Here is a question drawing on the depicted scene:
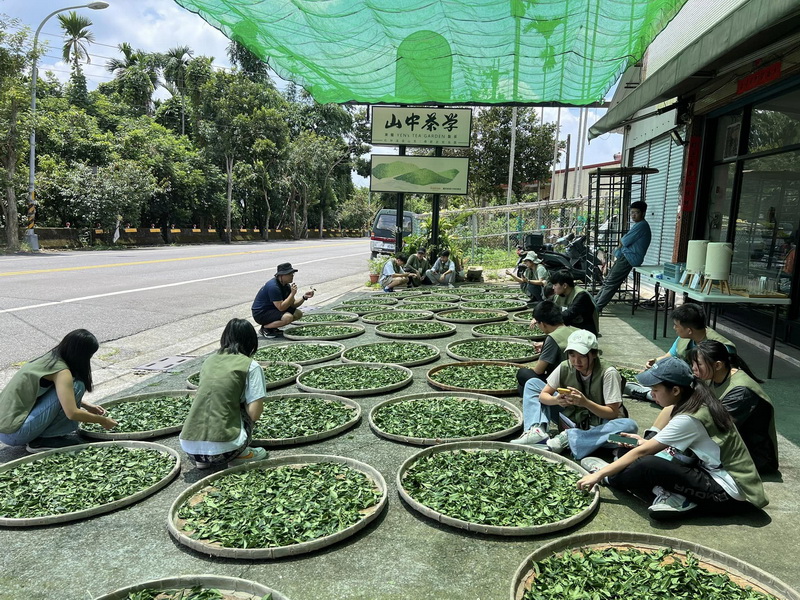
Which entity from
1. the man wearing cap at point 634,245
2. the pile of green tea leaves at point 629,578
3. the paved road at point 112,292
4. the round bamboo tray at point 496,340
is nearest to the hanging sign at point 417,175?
the paved road at point 112,292

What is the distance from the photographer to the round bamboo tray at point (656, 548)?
87.4 inches

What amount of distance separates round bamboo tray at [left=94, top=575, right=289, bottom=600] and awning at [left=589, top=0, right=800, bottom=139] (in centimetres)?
417

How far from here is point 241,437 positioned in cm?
343

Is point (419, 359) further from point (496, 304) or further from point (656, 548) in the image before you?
point (496, 304)

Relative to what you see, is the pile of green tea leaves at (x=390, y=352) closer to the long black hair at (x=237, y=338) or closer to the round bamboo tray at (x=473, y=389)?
the round bamboo tray at (x=473, y=389)

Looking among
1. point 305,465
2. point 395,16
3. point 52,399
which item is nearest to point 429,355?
point 305,465

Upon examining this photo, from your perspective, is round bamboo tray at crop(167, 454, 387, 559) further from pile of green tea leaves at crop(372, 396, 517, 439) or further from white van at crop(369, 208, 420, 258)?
white van at crop(369, 208, 420, 258)

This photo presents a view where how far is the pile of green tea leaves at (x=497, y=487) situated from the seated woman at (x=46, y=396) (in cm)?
228

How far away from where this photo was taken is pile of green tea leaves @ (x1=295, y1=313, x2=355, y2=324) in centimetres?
807

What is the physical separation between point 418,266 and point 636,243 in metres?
5.33

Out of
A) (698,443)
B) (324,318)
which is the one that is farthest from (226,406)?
(324,318)

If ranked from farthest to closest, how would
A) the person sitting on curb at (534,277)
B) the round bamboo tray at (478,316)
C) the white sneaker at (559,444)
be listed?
the person sitting on curb at (534,277)
the round bamboo tray at (478,316)
the white sneaker at (559,444)

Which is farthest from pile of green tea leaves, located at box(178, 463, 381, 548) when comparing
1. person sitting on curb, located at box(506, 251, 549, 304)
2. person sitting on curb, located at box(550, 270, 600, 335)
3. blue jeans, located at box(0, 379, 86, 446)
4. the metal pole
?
the metal pole

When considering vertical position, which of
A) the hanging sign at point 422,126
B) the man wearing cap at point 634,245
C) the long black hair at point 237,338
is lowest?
the long black hair at point 237,338
